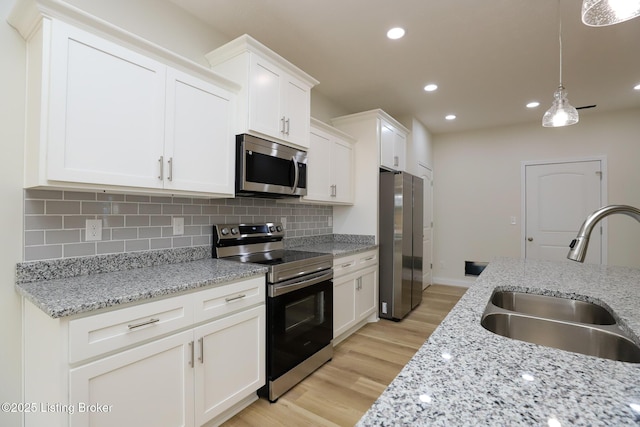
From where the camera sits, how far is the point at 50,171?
136 cm

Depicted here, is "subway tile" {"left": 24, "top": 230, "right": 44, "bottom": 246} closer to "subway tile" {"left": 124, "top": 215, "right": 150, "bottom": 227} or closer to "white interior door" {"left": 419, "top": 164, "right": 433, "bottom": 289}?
"subway tile" {"left": 124, "top": 215, "right": 150, "bottom": 227}

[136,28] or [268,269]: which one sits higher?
[136,28]

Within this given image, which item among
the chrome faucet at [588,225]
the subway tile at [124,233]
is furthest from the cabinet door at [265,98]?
the chrome faucet at [588,225]

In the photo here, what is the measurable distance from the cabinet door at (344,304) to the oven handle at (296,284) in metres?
0.31

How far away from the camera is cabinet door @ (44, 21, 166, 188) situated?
4.55 feet

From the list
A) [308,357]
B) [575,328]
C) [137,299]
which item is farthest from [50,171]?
[575,328]

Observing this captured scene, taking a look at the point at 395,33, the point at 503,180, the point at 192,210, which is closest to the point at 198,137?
the point at 192,210

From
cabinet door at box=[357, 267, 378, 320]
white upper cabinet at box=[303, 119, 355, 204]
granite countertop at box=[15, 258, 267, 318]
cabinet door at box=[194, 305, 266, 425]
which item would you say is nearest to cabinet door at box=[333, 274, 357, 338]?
cabinet door at box=[357, 267, 378, 320]

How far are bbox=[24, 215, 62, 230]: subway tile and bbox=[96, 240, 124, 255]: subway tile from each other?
0.22 metres

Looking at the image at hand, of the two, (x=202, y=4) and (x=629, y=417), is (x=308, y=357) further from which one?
(x=202, y=4)

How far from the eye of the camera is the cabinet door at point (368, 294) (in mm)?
3258

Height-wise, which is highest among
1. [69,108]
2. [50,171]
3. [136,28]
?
[136,28]

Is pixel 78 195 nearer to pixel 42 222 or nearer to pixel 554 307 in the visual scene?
pixel 42 222

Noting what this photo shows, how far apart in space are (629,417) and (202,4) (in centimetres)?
273
